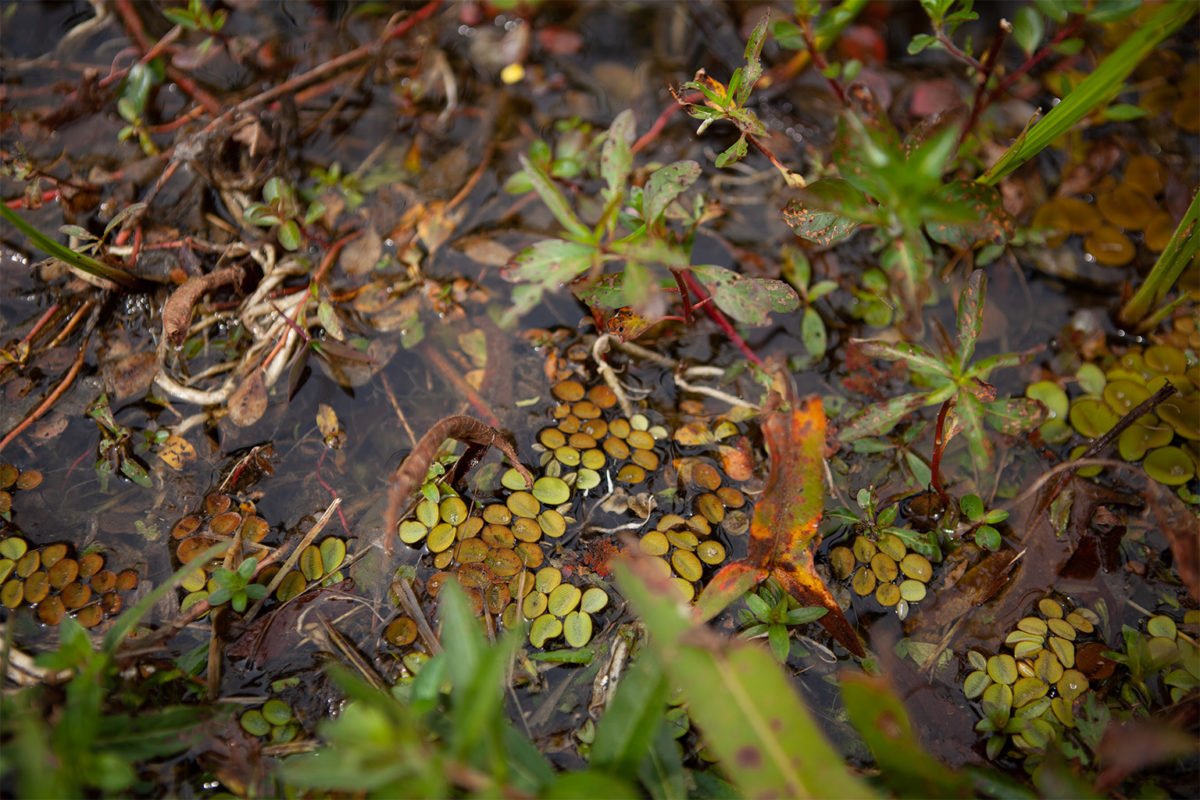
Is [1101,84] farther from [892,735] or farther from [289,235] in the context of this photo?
[289,235]

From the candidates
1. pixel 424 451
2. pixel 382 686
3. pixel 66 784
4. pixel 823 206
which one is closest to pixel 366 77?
pixel 424 451

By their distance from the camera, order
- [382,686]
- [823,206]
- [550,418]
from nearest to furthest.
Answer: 1. [823,206]
2. [382,686]
3. [550,418]

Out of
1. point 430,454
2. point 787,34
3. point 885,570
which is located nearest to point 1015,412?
point 885,570

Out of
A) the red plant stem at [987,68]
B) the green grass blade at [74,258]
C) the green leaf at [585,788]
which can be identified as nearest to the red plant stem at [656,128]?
the red plant stem at [987,68]

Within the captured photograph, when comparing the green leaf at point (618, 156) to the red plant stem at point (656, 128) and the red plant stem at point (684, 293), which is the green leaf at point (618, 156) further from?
the red plant stem at point (656, 128)

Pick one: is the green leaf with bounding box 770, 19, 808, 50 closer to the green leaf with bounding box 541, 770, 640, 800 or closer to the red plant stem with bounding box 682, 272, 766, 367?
the red plant stem with bounding box 682, 272, 766, 367

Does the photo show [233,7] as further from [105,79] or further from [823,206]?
[823,206]
